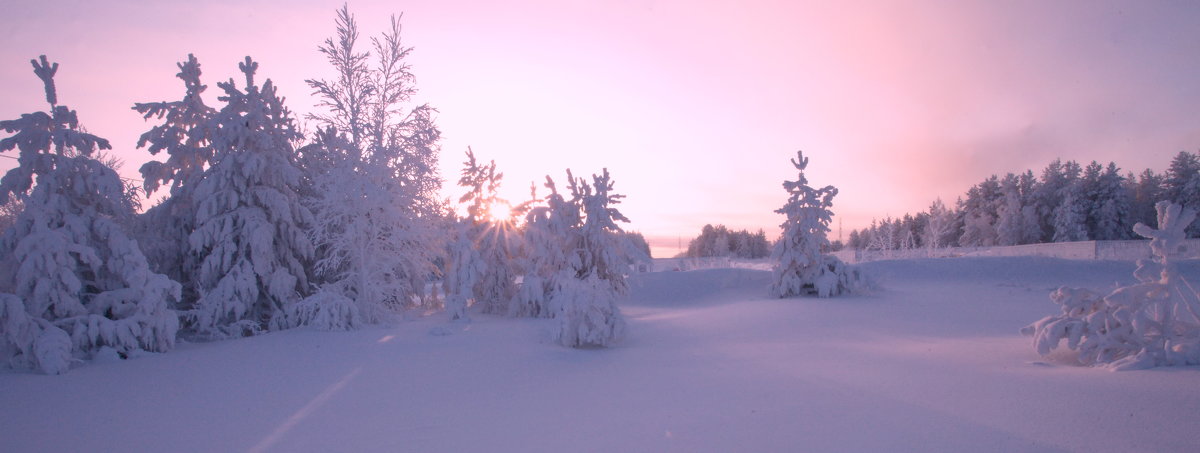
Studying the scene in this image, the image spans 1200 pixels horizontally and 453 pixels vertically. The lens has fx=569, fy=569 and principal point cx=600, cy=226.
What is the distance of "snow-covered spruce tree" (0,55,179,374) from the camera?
919 centimetres

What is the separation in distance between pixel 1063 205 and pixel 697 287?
42.5 metres

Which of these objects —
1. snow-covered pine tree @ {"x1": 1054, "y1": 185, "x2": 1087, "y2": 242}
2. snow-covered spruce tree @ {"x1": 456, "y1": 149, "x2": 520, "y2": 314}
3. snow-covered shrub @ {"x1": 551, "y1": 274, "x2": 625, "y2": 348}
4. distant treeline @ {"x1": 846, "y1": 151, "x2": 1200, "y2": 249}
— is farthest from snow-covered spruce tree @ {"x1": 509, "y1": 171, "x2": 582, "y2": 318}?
snow-covered pine tree @ {"x1": 1054, "y1": 185, "x2": 1087, "y2": 242}

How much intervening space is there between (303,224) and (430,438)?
11.8m

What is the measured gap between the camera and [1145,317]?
621 cm

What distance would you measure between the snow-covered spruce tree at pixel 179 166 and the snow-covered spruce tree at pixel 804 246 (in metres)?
15.9

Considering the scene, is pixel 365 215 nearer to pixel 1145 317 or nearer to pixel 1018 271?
pixel 1145 317

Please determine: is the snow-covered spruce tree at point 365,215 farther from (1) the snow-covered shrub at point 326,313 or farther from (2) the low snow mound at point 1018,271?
(2) the low snow mound at point 1018,271

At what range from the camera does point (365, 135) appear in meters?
17.5

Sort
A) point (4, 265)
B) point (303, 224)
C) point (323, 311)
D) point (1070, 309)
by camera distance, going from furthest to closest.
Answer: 1. point (303, 224)
2. point (323, 311)
3. point (4, 265)
4. point (1070, 309)

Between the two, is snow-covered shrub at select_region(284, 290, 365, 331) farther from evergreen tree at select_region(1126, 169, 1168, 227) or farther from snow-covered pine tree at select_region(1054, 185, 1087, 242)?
evergreen tree at select_region(1126, 169, 1168, 227)

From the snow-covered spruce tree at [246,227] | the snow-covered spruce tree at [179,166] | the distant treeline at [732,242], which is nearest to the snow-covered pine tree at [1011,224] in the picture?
the distant treeline at [732,242]

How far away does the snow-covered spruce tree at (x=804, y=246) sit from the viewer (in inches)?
672

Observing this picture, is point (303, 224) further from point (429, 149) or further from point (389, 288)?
point (429, 149)

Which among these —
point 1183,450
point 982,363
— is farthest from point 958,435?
point 982,363
